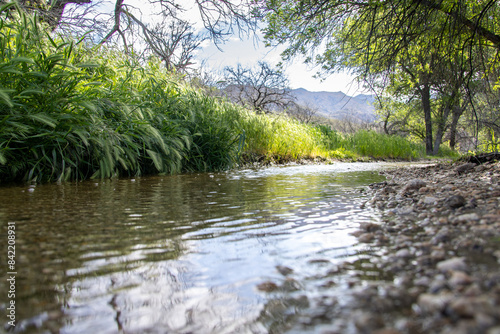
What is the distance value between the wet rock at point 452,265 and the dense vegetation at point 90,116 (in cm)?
294

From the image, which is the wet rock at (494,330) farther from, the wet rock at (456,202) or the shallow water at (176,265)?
the wet rock at (456,202)

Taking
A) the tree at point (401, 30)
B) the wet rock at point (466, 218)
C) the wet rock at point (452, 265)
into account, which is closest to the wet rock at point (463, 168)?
the tree at point (401, 30)

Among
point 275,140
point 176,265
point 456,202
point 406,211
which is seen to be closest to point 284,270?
point 176,265

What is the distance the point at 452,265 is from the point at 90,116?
334cm

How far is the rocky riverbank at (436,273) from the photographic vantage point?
0.56 m

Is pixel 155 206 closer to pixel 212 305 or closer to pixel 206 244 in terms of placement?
pixel 206 244

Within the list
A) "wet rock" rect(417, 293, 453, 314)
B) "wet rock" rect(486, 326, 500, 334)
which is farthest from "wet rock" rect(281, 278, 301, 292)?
"wet rock" rect(486, 326, 500, 334)

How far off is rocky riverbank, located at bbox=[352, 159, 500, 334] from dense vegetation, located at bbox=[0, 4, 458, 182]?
281cm

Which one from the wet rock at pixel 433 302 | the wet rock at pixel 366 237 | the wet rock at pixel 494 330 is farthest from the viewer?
the wet rock at pixel 366 237

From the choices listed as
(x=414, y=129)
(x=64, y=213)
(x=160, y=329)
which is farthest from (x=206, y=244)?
(x=414, y=129)

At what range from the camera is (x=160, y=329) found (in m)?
0.63

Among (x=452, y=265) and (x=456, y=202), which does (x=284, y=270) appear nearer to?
(x=452, y=265)

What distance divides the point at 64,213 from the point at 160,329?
4.54ft

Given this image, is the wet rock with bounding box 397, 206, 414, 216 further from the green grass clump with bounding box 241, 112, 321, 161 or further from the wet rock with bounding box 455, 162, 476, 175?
the green grass clump with bounding box 241, 112, 321, 161
